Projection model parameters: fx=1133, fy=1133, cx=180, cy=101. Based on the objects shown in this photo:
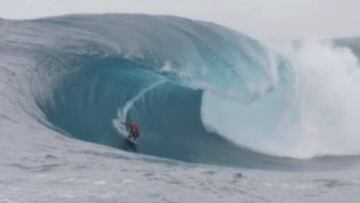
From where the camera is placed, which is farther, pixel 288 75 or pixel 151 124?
pixel 288 75

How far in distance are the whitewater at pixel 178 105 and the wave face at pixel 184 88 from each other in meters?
0.03

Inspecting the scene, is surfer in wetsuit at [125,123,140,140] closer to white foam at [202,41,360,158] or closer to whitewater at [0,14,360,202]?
whitewater at [0,14,360,202]

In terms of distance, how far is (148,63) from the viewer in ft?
62.2

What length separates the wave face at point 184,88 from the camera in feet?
54.0

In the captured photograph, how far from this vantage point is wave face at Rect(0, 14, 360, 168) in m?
16.5

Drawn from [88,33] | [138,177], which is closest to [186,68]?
[88,33]

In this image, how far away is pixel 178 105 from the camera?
61.5 feet

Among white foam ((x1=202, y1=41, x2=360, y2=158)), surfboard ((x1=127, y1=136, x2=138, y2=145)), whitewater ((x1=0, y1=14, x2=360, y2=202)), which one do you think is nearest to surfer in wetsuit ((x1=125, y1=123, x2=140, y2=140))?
surfboard ((x1=127, y1=136, x2=138, y2=145))

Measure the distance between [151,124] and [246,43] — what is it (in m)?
4.39

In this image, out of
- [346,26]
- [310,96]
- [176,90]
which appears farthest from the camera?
[346,26]

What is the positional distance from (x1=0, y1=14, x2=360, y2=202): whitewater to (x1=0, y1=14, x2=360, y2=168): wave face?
3cm

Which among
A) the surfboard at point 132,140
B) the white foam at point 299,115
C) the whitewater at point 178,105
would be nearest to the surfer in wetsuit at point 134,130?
the surfboard at point 132,140

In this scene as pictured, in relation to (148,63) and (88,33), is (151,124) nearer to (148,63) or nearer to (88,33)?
(148,63)

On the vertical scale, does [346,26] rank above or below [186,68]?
above
